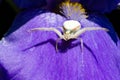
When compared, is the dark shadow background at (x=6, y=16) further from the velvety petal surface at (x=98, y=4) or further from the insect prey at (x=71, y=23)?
the insect prey at (x=71, y=23)

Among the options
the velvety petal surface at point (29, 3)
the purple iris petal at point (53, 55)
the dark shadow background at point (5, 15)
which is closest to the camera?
the purple iris petal at point (53, 55)

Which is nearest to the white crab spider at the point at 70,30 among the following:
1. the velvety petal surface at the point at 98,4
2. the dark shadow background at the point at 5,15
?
the velvety petal surface at the point at 98,4

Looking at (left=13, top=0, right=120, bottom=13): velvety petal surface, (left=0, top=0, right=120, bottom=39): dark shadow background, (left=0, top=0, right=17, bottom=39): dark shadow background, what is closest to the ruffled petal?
(left=13, top=0, right=120, bottom=13): velvety petal surface

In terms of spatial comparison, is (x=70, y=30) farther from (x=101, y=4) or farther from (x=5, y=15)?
(x=5, y=15)

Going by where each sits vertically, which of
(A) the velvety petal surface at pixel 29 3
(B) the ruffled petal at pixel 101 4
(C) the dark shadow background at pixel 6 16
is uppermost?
(A) the velvety petal surface at pixel 29 3

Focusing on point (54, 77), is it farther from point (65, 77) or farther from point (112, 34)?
point (112, 34)

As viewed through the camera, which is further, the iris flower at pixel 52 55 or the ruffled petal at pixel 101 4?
the ruffled petal at pixel 101 4

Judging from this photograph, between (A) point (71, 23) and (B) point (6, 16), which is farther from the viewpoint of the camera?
(B) point (6, 16)

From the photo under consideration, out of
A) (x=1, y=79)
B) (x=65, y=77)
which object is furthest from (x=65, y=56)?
(x=1, y=79)

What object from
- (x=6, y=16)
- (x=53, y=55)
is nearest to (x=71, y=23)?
(x=53, y=55)
